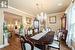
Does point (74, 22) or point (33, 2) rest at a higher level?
point (33, 2)

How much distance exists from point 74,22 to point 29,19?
5604mm

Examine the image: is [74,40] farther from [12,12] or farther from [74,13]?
[12,12]

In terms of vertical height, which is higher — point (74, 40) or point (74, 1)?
point (74, 1)

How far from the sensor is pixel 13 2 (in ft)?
21.4

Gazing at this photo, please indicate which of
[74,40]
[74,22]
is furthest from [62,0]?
[74,40]

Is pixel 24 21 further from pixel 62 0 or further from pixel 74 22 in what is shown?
pixel 74 22

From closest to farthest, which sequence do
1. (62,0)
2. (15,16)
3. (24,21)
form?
(62,0)
(15,16)
(24,21)

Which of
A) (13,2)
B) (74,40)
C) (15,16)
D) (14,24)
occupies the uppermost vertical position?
(13,2)

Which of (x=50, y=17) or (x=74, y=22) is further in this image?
(x=50, y=17)

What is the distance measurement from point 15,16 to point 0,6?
9.72ft

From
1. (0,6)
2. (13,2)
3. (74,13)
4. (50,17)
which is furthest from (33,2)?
(50,17)

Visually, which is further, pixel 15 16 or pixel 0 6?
pixel 15 16

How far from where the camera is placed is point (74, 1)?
16.6 ft

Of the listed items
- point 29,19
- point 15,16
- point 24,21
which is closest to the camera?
point 15,16
